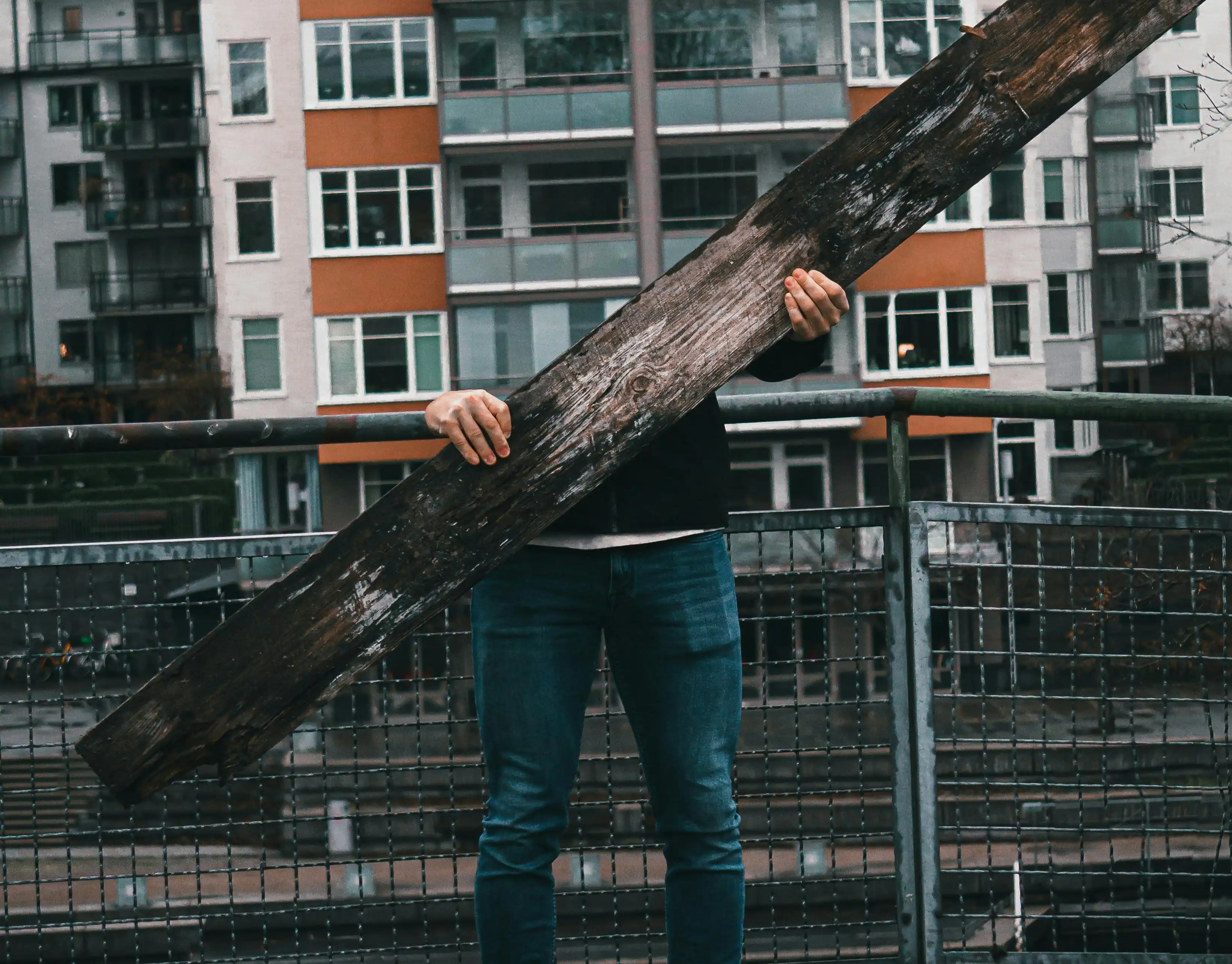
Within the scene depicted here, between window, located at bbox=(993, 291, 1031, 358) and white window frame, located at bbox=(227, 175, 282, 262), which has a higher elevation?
white window frame, located at bbox=(227, 175, 282, 262)

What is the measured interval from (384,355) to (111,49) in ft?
55.8

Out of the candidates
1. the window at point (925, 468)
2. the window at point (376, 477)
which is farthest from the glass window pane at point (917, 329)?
the window at point (376, 477)

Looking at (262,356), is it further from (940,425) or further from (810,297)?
(810,297)

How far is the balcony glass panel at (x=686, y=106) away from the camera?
34531mm

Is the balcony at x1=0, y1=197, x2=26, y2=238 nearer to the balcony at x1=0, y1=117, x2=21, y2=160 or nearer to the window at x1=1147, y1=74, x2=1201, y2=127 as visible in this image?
the balcony at x1=0, y1=117, x2=21, y2=160

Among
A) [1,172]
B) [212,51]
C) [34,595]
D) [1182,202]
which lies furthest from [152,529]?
[34,595]

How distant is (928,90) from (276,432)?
5.35ft

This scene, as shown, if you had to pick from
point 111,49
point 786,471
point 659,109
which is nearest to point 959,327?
point 786,471

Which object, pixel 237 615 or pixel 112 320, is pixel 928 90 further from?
pixel 112 320

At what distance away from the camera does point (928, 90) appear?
2270 millimetres

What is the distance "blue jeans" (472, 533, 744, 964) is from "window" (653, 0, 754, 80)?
110ft

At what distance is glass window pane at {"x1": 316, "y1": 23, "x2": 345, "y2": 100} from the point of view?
35.8 meters

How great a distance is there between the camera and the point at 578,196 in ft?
116

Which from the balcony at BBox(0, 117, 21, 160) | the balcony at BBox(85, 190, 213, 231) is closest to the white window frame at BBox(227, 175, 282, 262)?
the balcony at BBox(85, 190, 213, 231)
